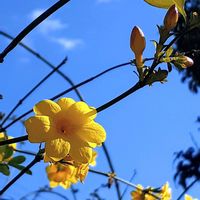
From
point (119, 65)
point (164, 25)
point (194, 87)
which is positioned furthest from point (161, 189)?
point (194, 87)

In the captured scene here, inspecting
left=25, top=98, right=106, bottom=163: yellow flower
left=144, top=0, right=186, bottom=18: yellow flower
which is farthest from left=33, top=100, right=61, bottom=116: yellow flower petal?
left=144, top=0, right=186, bottom=18: yellow flower

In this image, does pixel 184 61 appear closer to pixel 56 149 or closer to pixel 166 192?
pixel 56 149

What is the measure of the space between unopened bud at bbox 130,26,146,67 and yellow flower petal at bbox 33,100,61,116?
0.18 meters

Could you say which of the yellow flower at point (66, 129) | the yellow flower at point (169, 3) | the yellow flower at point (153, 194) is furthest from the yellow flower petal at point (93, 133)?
the yellow flower at point (153, 194)

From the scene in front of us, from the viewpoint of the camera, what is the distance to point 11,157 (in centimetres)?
144

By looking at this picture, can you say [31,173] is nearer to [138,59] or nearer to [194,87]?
[138,59]

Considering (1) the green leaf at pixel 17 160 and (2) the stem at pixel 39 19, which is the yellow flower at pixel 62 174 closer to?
(1) the green leaf at pixel 17 160

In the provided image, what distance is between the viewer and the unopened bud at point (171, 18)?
0.89 m

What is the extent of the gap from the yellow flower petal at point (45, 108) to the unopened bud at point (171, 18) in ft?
0.83

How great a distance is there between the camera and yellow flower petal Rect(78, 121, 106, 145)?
41.4 inches

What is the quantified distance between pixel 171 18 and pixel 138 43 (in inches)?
3.0

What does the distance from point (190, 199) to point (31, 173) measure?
1199 mm

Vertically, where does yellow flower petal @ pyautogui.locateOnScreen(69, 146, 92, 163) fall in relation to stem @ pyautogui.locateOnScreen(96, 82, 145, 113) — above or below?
above

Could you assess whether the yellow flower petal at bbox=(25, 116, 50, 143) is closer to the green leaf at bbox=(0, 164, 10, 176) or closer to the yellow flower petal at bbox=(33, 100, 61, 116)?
the yellow flower petal at bbox=(33, 100, 61, 116)
